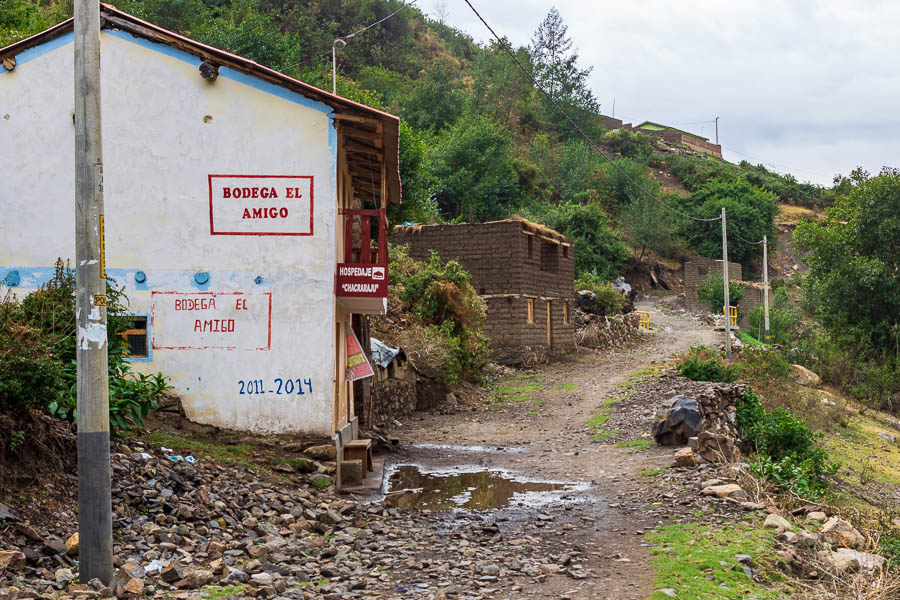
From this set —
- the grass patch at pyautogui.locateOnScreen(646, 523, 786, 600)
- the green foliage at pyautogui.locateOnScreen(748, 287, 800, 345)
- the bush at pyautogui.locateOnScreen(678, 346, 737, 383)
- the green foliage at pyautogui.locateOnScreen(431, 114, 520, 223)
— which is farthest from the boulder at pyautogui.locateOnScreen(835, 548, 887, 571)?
the green foliage at pyautogui.locateOnScreen(431, 114, 520, 223)

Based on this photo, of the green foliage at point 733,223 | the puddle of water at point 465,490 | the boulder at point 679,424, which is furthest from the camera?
the green foliage at point 733,223

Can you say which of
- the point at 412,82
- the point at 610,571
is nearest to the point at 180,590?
the point at 610,571

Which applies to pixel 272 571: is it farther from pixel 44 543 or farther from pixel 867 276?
pixel 867 276

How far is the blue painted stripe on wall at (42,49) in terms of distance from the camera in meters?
11.5

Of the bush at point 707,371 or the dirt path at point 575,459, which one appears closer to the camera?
the dirt path at point 575,459

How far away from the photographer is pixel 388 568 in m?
7.30

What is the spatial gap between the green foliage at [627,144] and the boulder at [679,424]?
242 feet

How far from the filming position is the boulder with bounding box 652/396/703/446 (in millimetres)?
13430

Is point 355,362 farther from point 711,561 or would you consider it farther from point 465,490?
point 711,561

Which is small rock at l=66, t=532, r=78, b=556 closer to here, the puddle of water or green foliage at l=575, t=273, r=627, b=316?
the puddle of water

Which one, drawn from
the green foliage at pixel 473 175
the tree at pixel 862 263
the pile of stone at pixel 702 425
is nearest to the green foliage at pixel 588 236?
the green foliage at pixel 473 175

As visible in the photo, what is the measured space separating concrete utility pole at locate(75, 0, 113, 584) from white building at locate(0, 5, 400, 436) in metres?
5.33

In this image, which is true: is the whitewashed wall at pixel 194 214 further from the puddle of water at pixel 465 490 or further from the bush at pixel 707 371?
the bush at pixel 707 371

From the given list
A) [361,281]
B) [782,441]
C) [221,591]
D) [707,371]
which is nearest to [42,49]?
[361,281]
